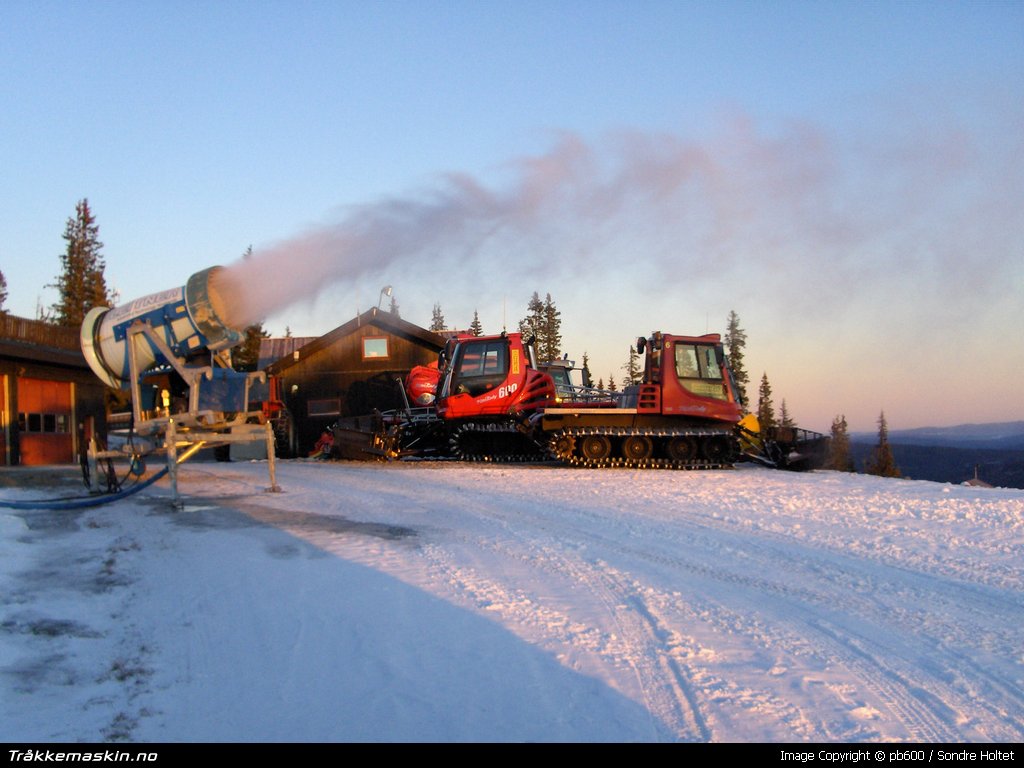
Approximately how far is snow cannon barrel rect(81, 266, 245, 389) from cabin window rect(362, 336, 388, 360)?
65.0 feet

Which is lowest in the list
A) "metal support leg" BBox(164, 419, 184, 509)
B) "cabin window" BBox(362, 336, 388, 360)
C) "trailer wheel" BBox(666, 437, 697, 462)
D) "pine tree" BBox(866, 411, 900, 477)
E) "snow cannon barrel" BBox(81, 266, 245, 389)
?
"pine tree" BBox(866, 411, 900, 477)

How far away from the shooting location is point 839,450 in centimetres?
5603

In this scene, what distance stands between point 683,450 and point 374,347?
17.3 metres

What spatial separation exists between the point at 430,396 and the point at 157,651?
65.5 feet

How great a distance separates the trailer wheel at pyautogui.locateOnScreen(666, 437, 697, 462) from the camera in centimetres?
1822

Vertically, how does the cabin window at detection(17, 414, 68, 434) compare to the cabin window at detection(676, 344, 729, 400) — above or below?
below

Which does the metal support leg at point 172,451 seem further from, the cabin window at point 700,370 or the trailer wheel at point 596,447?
the cabin window at point 700,370

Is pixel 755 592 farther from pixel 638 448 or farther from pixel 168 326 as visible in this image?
pixel 638 448

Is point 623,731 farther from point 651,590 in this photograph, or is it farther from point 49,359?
point 49,359

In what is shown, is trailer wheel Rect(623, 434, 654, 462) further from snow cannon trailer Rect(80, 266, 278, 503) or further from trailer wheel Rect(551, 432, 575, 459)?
snow cannon trailer Rect(80, 266, 278, 503)

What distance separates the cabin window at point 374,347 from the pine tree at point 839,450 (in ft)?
56.8

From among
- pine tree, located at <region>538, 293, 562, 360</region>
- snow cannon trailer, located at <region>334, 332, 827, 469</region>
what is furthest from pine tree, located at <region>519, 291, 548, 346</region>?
snow cannon trailer, located at <region>334, 332, 827, 469</region>

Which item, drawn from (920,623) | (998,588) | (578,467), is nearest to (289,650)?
(920,623)

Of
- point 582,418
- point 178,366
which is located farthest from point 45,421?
point 582,418
